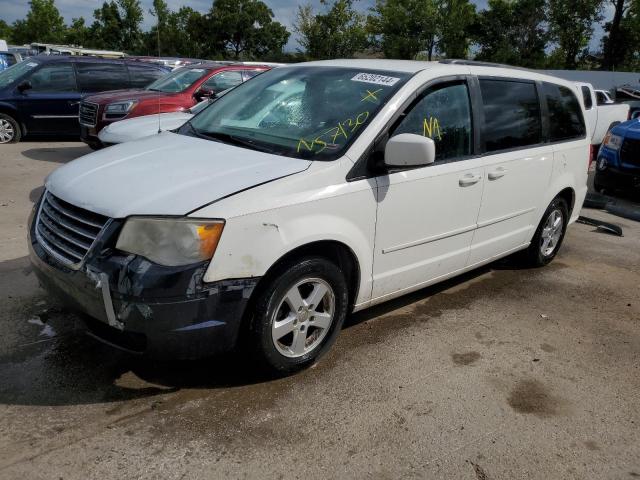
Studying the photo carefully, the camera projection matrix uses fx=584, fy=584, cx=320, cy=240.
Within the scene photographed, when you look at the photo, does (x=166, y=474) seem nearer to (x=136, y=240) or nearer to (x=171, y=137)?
(x=136, y=240)

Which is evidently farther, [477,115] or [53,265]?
[477,115]

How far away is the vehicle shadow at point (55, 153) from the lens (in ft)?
32.7

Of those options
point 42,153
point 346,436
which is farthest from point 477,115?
point 42,153

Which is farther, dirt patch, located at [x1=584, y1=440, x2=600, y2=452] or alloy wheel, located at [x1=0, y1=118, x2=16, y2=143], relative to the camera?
alloy wheel, located at [x1=0, y1=118, x2=16, y2=143]

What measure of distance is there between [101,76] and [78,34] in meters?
53.4

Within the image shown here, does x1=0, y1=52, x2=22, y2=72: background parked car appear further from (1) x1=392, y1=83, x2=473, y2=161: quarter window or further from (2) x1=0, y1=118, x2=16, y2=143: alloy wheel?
(1) x1=392, y1=83, x2=473, y2=161: quarter window

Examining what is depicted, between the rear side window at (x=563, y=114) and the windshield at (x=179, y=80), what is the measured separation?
6.66 metres

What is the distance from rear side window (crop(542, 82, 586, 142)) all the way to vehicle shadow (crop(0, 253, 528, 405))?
3151 millimetres

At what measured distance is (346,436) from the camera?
2883 millimetres

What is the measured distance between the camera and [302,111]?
3.79 m

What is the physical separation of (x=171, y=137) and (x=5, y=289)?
170 centimetres

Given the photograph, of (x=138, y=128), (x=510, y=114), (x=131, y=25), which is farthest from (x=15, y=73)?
(x=131, y=25)

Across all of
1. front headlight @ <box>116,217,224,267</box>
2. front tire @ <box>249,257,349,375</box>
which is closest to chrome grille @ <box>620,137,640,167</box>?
front tire @ <box>249,257,349,375</box>

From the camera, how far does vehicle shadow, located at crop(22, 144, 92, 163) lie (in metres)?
9.95
